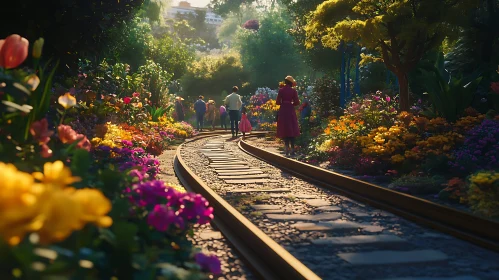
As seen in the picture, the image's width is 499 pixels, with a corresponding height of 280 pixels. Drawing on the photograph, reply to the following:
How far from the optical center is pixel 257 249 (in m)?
4.34

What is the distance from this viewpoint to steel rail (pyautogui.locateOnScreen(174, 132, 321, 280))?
11.6 feet

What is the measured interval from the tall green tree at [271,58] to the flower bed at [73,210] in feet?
128

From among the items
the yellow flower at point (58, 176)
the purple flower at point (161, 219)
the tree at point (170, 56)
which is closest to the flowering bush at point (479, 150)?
the purple flower at point (161, 219)

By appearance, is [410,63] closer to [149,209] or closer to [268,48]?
[149,209]

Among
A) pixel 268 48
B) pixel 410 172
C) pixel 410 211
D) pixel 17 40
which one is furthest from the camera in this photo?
pixel 268 48

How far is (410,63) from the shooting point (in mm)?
14695

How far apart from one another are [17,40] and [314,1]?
22332 millimetres

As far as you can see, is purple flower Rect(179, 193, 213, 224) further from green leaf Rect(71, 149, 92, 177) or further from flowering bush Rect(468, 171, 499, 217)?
flowering bush Rect(468, 171, 499, 217)

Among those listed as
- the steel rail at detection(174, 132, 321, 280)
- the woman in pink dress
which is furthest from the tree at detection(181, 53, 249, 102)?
the steel rail at detection(174, 132, 321, 280)

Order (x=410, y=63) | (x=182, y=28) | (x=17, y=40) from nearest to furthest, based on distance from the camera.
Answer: (x=17, y=40) < (x=410, y=63) < (x=182, y=28)

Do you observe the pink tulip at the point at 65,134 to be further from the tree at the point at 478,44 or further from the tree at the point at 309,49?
the tree at the point at 309,49

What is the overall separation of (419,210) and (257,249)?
2404 mm

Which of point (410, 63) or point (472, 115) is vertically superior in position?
point (410, 63)

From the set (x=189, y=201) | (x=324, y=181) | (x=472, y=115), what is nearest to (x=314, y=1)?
(x=472, y=115)
